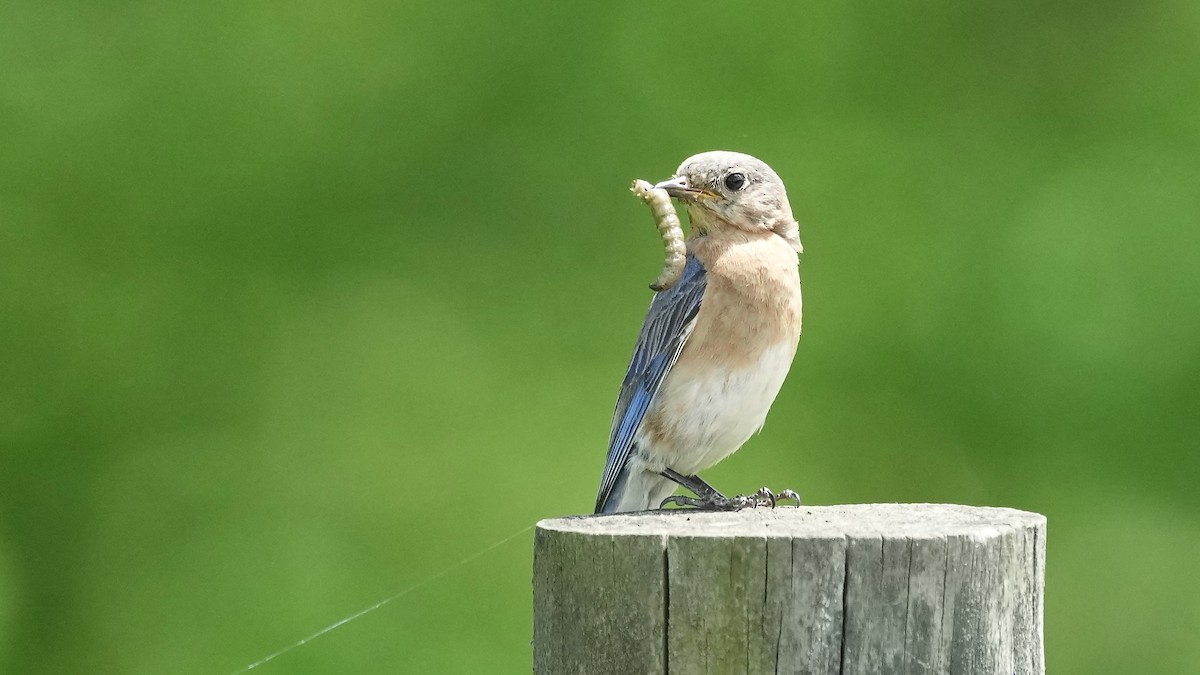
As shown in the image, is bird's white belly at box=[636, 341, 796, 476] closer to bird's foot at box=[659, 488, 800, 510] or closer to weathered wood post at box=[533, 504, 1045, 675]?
bird's foot at box=[659, 488, 800, 510]

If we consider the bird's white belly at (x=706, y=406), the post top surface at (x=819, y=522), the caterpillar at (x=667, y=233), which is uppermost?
the caterpillar at (x=667, y=233)

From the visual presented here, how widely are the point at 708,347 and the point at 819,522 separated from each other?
4.82 feet

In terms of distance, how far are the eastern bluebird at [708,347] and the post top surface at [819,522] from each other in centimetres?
89

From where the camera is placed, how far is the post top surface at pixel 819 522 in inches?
97.8

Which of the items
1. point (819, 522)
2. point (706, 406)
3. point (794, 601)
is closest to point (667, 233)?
point (706, 406)

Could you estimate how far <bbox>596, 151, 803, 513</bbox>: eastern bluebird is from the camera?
164 inches

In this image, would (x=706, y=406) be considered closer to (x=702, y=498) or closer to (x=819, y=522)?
(x=702, y=498)

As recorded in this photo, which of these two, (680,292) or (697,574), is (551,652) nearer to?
(697,574)

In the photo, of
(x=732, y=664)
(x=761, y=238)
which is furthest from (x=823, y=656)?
(x=761, y=238)

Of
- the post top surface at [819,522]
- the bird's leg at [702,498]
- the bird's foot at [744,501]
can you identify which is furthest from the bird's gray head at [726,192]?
the post top surface at [819,522]

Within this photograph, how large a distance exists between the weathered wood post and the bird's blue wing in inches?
65.1

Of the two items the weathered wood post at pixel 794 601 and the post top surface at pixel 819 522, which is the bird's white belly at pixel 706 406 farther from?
the weathered wood post at pixel 794 601

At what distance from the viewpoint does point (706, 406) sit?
4160 mm

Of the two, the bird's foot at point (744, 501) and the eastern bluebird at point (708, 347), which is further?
the eastern bluebird at point (708, 347)
